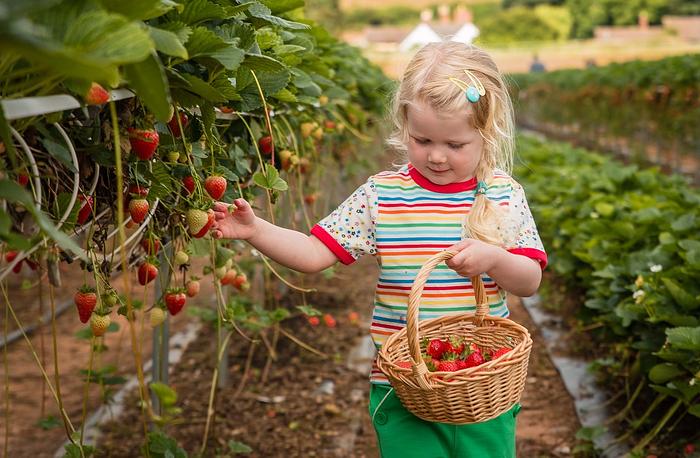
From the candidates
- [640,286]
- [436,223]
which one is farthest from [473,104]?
[640,286]

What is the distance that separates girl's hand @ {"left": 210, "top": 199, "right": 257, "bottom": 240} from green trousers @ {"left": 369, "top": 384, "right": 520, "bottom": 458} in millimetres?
555

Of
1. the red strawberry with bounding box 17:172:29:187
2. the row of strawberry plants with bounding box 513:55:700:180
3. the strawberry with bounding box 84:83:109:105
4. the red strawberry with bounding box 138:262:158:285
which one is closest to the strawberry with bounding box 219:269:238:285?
the red strawberry with bounding box 138:262:158:285

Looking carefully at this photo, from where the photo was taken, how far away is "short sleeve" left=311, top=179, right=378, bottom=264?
2242 mm

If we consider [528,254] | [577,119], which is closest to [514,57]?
[577,119]

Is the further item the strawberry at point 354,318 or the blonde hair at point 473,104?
the strawberry at point 354,318

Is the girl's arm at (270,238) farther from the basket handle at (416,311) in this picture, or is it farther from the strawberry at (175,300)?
the basket handle at (416,311)

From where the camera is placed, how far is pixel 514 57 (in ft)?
193

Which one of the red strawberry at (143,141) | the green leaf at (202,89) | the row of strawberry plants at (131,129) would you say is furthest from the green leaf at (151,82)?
the red strawberry at (143,141)

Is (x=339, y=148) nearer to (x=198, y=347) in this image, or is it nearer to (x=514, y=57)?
(x=198, y=347)

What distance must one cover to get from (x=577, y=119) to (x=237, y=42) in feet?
64.6

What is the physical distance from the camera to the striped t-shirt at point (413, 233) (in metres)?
2.18

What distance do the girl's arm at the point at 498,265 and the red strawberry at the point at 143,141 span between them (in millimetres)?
726

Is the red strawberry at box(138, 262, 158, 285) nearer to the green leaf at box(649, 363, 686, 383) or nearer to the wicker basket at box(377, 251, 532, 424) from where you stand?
the wicker basket at box(377, 251, 532, 424)

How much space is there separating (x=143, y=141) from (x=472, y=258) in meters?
0.80
